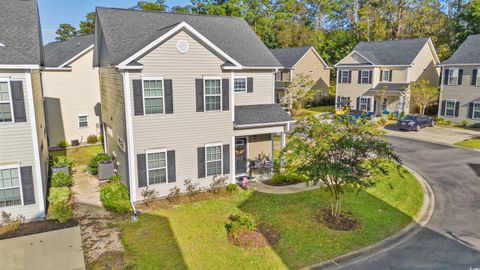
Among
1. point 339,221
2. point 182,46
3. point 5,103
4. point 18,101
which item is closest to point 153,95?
point 182,46

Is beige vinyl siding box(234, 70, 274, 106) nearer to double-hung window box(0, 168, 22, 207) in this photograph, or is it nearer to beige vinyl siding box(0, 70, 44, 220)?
beige vinyl siding box(0, 70, 44, 220)

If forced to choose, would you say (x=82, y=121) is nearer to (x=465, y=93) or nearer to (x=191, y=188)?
(x=191, y=188)

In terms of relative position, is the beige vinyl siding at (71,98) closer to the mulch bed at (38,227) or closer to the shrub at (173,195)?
the mulch bed at (38,227)

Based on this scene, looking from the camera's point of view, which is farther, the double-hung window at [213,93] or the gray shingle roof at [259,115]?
the gray shingle roof at [259,115]

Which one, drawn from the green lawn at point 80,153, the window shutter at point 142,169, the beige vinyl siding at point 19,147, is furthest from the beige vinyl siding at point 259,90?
the green lawn at point 80,153

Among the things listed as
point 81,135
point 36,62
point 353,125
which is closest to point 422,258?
point 353,125

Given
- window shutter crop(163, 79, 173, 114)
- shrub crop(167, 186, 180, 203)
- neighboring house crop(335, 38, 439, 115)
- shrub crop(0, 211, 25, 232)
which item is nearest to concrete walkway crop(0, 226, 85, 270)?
shrub crop(0, 211, 25, 232)

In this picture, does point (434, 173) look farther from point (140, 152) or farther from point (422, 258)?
point (140, 152)
